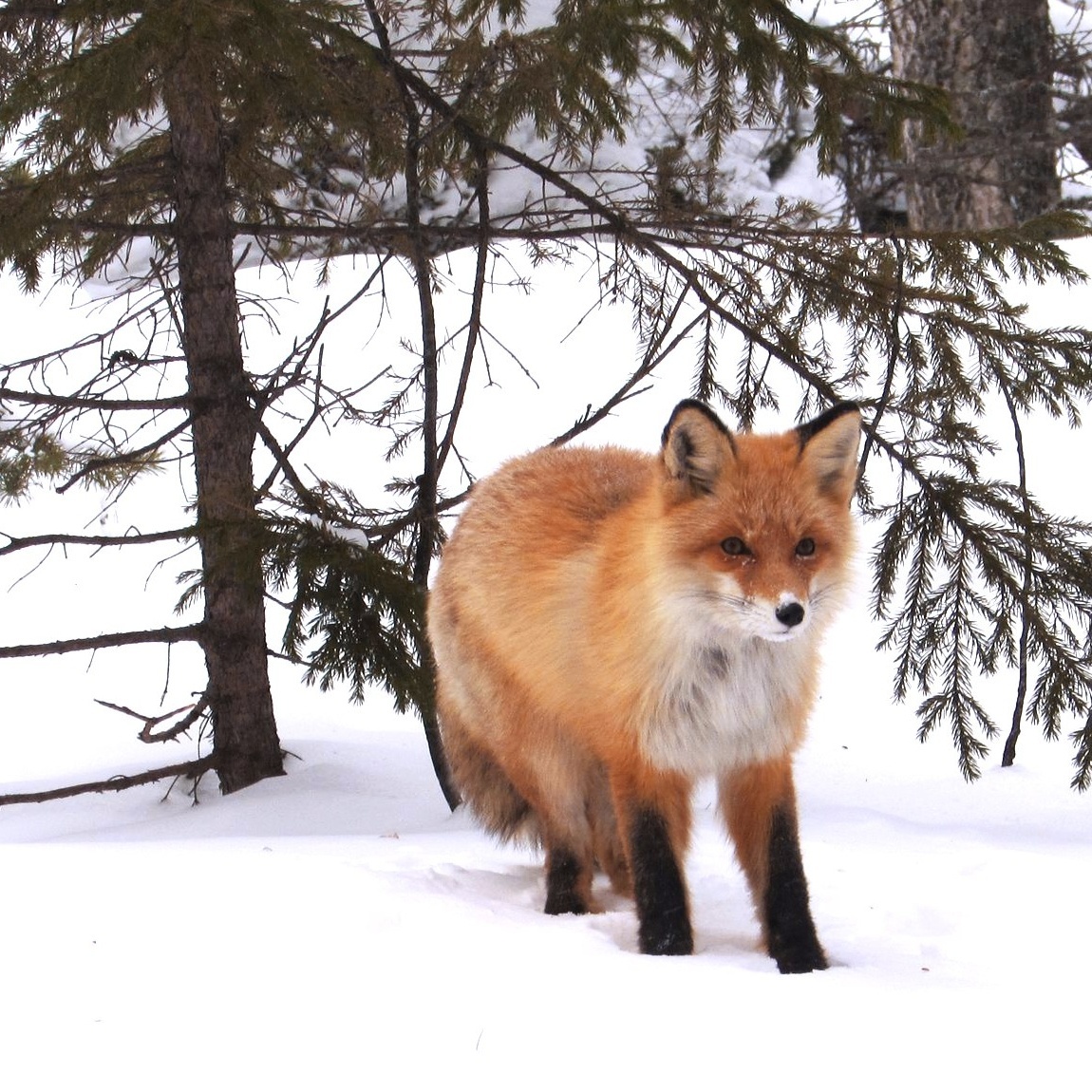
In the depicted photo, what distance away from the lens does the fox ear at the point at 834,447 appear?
10.4 feet

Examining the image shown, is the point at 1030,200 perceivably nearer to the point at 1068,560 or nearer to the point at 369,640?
the point at 1068,560

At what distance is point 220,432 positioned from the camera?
5594 millimetres

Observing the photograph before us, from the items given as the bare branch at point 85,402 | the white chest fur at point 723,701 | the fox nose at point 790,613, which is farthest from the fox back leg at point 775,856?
the bare branch at point 85,402

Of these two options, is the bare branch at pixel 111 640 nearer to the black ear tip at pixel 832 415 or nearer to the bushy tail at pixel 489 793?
the bushy tail at pixel 489 793

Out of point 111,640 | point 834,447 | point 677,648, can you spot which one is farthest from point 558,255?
point 677,648

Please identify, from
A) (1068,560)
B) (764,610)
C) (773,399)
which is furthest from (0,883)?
(1068,560)

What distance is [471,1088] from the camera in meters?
2.24

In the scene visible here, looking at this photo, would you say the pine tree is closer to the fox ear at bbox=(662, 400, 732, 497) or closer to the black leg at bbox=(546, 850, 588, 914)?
the black leg at bbox=(546, 850, 588, 914)

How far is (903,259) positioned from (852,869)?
97.7 inches

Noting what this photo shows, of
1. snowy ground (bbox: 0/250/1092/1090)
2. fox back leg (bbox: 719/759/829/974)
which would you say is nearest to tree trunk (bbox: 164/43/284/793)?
snowy ground (bbox: 0/250/1092/1090)

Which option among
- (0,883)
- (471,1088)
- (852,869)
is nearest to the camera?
(471,1088)

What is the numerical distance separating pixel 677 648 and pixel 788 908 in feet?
2.38

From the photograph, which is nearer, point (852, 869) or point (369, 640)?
point (852, 869)

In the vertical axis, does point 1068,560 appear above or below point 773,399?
below
